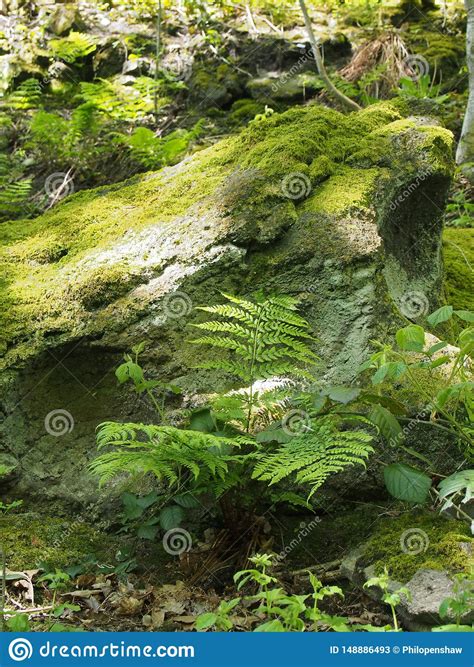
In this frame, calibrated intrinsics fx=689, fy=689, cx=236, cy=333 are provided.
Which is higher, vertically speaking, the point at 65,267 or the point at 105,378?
the point at 65,267

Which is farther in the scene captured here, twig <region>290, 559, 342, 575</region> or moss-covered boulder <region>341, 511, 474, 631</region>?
twig <region>290, 559, 342, 575</region>

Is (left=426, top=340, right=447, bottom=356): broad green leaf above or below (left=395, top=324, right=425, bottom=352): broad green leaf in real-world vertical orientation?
below

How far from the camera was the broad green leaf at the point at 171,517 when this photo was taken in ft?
10.3

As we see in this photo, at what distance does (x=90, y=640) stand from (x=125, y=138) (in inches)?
233

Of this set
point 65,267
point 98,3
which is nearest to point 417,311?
point 65,267

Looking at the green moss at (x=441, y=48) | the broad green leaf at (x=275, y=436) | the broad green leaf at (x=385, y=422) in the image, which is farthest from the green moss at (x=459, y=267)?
the green moss at (x=441, y=48)

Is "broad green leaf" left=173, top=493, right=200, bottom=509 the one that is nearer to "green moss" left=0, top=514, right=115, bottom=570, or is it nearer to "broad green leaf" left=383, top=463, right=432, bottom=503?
"green moss" left=0, top=514, right=115, bottom=570

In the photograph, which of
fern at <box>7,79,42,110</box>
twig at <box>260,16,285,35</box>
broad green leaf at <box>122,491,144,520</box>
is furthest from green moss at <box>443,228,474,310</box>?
fern at <box>7,79,42,110</box>

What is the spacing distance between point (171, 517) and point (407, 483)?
1072 mm

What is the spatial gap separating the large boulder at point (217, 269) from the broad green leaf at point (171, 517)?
2.46 ft

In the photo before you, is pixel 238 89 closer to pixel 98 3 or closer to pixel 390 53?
pixel 390 53

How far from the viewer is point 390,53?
344 inches

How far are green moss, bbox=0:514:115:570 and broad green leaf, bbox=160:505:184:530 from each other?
48 centimetres

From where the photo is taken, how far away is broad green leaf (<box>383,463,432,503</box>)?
283 cm
